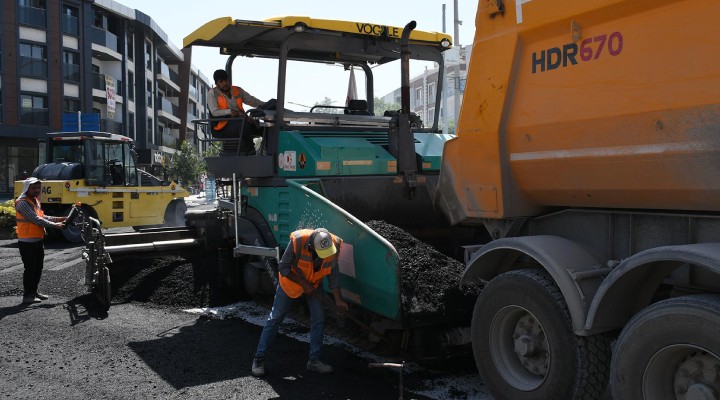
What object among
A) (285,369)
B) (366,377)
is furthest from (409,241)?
(285,369)

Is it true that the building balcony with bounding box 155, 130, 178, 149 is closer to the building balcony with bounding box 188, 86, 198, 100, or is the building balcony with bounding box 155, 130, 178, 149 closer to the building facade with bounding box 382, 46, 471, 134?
the building balcony with bounding box 188, 86, 198, 100

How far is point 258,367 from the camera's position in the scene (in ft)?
15.5

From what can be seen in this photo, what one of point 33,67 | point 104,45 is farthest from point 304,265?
point 104,45

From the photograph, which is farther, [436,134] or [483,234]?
[436,134]

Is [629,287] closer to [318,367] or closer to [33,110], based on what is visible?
[318,367]

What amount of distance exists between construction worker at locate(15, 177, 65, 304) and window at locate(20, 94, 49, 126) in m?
28.8

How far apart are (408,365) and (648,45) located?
305 centimetres

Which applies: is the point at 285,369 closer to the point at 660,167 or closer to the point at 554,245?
the point at 554,245

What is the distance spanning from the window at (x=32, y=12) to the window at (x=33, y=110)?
3935 mm

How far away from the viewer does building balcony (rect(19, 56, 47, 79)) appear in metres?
32.6

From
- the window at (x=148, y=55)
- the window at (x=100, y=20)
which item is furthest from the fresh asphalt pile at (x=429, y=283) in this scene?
the window at (x=148, y=55)

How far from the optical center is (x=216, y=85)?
662cm

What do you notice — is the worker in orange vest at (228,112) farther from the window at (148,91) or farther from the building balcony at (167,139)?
the building balcony at (167,139)

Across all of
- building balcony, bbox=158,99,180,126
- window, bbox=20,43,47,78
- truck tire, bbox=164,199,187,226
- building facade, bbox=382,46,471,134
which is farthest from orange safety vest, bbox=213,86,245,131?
building balcony, bbox=158,99,180,126
